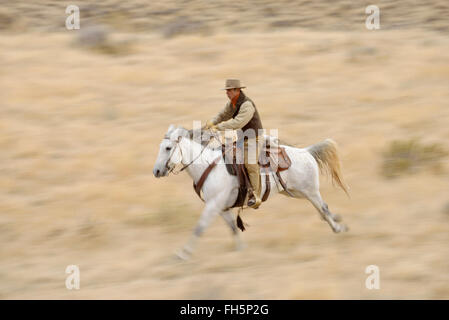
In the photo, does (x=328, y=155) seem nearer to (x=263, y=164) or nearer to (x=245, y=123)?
(x=263, y=164)

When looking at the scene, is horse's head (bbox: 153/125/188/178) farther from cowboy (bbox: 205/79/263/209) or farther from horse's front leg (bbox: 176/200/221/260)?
horse's front leg (bbox: 176/200/221/260)

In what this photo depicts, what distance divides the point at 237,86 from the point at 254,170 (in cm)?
115

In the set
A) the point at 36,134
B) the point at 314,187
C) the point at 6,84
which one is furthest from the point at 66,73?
the point at 314,187

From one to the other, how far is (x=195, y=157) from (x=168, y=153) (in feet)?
1.43

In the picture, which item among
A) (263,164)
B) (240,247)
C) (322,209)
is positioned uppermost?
(263,164)

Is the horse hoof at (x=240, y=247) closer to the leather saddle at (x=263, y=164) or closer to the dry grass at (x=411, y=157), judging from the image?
the leather saddle at (x=263, y=164)

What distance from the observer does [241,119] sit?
741 centimetres

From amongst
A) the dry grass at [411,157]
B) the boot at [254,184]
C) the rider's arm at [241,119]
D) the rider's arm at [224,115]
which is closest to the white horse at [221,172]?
the boot at [254,184]

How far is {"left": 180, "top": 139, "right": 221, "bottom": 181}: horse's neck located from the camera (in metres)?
7.46

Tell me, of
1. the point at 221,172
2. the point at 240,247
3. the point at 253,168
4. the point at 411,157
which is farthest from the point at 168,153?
the point at 411,157

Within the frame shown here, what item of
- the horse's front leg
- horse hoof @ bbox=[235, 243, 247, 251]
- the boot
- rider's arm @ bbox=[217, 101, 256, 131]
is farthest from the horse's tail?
the horse's front leg

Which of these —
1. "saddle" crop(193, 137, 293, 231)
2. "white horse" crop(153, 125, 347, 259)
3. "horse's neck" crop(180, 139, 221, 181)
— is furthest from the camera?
"saddle" crop(193, 137, 293, 231)

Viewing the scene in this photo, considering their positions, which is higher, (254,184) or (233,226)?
(254,184)

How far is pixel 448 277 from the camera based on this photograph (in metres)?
6.92
